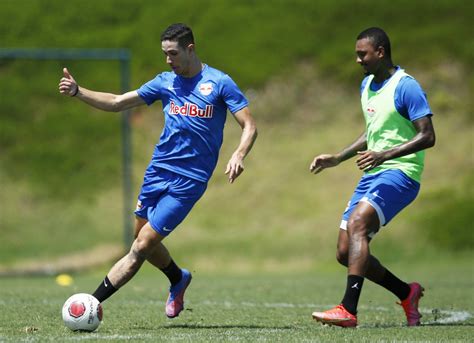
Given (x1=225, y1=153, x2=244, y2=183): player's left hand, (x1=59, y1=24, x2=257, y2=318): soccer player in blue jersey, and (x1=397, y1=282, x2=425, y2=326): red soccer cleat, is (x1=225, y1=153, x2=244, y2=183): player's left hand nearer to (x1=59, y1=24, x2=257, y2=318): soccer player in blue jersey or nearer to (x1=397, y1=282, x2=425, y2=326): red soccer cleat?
(x1=59, y1=24, x2=257, y2=318): soccer player in blue jersey

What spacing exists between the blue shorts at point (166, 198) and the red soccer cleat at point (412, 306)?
195 centimetres

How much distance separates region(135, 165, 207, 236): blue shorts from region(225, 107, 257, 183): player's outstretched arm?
1.73ft

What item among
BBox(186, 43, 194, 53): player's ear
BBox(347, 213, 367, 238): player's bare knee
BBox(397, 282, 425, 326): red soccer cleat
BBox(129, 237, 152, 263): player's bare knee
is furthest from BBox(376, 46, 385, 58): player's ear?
BBox(129, 237, 152, 263): player's bare knee

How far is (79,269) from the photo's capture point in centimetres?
Result: 2028

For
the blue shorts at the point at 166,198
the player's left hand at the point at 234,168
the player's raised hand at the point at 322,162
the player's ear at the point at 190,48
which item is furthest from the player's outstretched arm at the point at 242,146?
the player's raised hand at the point at 322,162

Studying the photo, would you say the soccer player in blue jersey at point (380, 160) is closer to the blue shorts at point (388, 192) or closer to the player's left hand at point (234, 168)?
the blue shorts at point (388, 192)

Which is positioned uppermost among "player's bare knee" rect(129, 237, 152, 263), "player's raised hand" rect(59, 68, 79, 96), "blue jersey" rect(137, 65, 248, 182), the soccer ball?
"player's raised hand" rect(59, 68, 79, 96)

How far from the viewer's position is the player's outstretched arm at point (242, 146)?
7211 millimetres

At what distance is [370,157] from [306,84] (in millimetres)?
18181

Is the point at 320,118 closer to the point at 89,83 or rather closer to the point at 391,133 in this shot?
the point at 89,83

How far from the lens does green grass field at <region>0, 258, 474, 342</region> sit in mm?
6785

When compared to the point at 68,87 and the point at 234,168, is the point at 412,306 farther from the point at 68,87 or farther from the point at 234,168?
the point at 68,87

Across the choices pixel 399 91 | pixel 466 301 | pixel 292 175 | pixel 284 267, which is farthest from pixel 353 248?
pixel 292 175

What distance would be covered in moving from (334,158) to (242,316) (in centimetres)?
158
